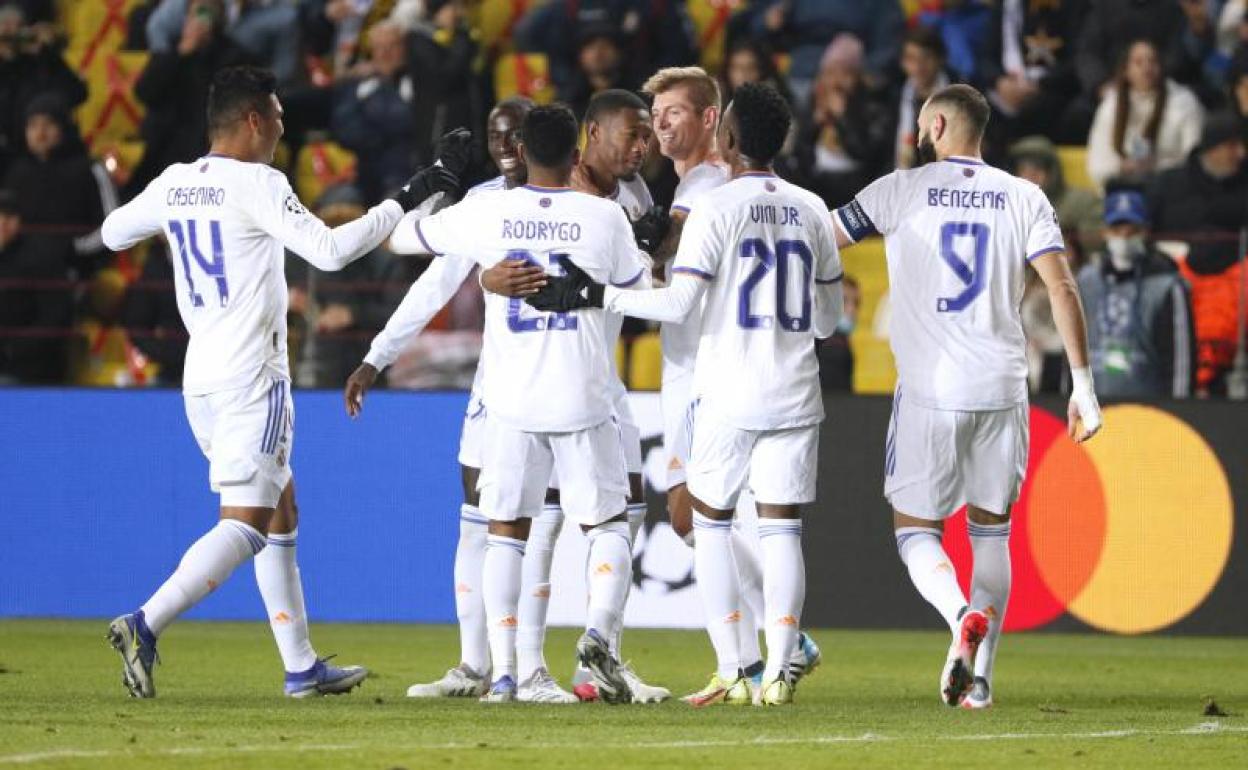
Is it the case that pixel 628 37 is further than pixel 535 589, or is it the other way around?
pixel 628 37

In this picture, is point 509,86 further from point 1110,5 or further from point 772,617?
point 772,617

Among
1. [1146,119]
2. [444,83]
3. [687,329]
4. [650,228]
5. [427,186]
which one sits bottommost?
[687,329]

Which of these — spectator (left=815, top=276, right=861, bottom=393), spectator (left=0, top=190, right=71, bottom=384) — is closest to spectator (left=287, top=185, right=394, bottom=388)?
spectator (left=0, top=190, right=71, bottom=384)

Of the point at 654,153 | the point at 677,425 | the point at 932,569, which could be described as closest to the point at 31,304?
the point at 654,153

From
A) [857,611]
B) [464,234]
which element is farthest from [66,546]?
[464,234]

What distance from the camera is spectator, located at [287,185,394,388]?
512 inches

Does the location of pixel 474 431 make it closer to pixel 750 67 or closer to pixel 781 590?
pixel 781 590

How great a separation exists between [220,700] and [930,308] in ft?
9.77

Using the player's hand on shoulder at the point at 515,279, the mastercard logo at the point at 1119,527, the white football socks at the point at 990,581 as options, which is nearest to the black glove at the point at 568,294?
the player's hand on shoulder at the point at 515,279

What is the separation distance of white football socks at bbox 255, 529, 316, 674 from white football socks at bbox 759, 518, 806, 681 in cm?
172

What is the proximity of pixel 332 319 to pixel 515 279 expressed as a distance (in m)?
5.06

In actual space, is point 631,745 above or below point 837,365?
below

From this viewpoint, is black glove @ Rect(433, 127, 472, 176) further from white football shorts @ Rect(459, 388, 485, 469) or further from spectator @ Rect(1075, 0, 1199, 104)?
spectator @ Rect(1075, 0, 1199, 104)

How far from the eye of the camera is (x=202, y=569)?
843 centimetres
